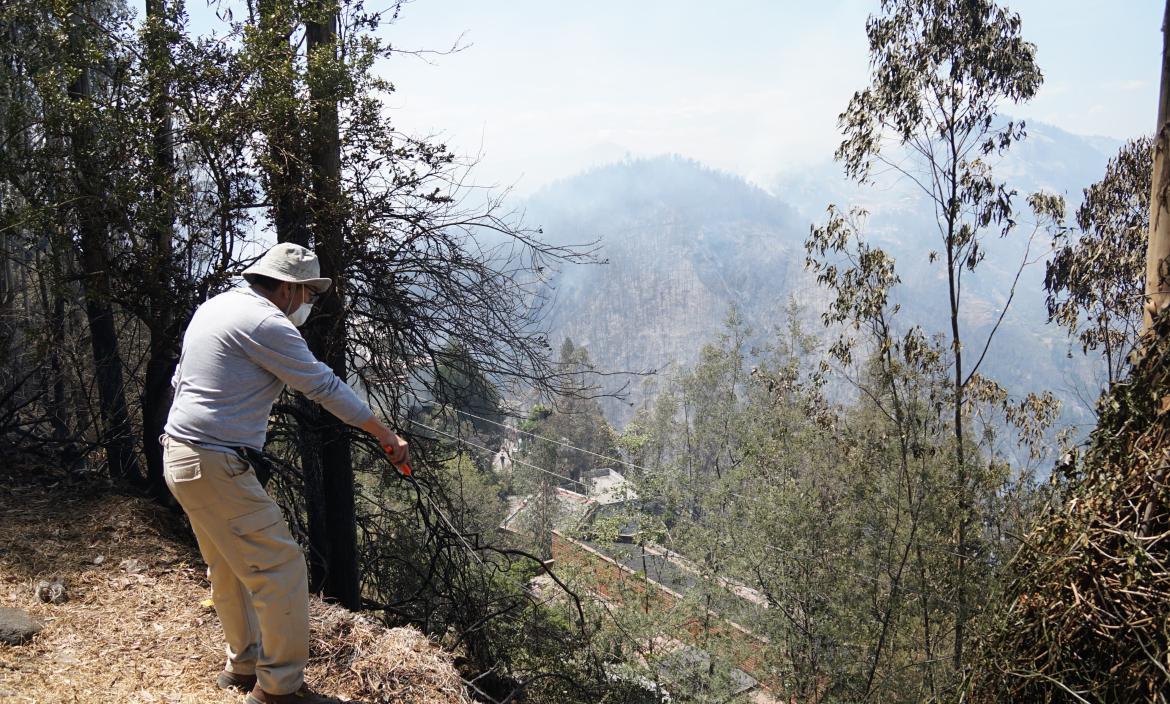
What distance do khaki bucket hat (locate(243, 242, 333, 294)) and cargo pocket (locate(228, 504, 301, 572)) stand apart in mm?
867

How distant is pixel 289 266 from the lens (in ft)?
10.0

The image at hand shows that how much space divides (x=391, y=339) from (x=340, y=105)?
167 centimetres

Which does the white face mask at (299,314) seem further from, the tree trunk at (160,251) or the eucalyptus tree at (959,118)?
the eucalyptus tree at (959,118)

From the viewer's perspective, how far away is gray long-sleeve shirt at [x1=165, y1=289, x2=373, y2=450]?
9.28ft

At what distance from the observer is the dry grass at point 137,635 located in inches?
130

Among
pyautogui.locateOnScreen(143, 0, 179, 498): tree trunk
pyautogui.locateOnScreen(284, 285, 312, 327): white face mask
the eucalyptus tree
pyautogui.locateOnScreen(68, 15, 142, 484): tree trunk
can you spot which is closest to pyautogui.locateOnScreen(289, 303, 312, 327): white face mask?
pyautogui.locateOnScreen(284, 285, 312, 327): white face mask

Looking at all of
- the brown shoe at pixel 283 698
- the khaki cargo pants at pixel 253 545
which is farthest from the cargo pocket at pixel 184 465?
the brown shoe at pixel 283 698

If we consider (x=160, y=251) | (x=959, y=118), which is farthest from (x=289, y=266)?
(x=959, y=118)

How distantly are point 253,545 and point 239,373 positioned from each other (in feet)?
2.10

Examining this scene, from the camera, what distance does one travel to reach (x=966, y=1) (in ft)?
41.6

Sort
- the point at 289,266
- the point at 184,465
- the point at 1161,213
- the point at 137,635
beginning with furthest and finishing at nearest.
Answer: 1. the point at 137,635
2. the point at 289,266
3. the point at 184,465
4. the point at 1161,213

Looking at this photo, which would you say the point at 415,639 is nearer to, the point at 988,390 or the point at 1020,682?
the point at 1020,682

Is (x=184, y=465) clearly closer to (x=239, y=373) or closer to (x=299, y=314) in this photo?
(x=239, y=373)

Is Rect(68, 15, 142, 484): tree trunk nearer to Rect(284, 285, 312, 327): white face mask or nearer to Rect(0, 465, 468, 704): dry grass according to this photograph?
Rect(0, 465, 468, 704): dry grass
